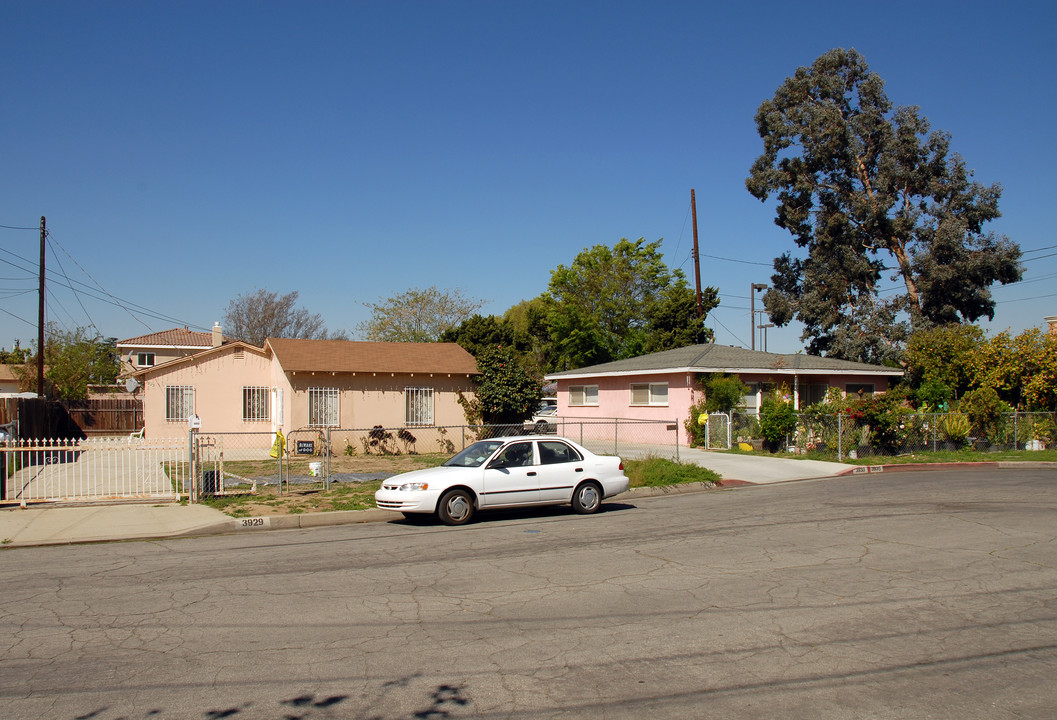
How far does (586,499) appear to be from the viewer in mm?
13930

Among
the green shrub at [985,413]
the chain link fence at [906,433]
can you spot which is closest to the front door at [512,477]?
the chain link fence at [906,433]

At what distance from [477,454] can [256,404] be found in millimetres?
17751

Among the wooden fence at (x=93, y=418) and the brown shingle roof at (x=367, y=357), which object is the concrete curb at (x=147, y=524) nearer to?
the brown shingle roof at (x=367, y=357)

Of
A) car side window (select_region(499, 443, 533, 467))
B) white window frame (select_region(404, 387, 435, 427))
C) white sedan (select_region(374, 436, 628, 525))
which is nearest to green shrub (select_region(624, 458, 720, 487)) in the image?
white sedan (select_region(374, 436, 628, 525))

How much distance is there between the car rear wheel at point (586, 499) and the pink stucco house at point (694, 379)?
14.5 m

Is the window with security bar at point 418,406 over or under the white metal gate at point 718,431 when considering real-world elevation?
over

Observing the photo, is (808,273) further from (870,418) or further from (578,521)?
(578,521)

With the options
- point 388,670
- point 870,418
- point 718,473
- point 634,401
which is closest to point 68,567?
point 388,670

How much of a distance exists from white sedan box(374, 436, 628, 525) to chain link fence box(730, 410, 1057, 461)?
1170 cm

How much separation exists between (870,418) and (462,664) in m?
20.7

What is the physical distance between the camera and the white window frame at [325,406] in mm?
26281

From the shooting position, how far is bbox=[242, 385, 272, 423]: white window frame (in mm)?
28547

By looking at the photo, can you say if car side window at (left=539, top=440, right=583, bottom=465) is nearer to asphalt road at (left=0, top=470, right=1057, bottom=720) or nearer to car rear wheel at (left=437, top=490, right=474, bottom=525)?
car rear wheel at (left=437, top=490, right=474, bottom=525)

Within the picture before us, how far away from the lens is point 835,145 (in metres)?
40.2
